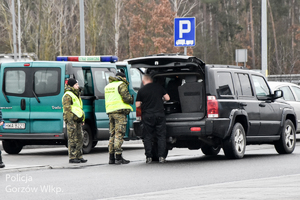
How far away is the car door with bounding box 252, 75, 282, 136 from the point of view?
1298 centimetres

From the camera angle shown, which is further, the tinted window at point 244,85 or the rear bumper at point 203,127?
the tinted window at point 244,85

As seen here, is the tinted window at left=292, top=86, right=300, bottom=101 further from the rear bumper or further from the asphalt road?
the rear bumper

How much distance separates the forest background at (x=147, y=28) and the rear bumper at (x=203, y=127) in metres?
26.3

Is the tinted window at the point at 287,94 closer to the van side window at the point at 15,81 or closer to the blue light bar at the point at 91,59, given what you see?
the blue light bar at the point at 91,59

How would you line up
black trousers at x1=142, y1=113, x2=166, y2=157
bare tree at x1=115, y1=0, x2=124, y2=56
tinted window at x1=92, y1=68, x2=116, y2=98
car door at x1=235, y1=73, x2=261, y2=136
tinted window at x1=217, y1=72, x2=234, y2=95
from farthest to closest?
bare tree at x1=115, y1=0, x2=124, y2=56
tinted window at x1=92, y1=68, x2=116, y2=98
car door at x1=235, y1=73, x2=261, y2=136
tinted window at x1=217, y1=72, x2=234, y2=95
black trousers at x1=142, y1=113, x2=166, y2=157

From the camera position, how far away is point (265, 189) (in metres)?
7.88

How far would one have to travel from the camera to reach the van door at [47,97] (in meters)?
13.8

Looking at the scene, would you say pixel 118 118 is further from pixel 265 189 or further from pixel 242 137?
pixel 265 189

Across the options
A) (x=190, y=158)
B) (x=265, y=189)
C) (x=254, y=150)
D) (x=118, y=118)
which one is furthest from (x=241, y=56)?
(x=265, y=189)

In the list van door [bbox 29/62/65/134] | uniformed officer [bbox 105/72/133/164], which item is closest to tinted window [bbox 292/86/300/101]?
van door [bbox 29/62/65/134]

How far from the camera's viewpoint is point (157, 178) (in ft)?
31.4

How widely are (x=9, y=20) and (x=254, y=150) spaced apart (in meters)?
40.5

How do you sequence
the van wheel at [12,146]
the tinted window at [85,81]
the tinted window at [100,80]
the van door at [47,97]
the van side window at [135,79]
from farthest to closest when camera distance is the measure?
the van side window at [135,79]
the van wheel at [12,146]
the tinted window at [100,80]
the tinted window at [85,81]
the van door at [47,97]

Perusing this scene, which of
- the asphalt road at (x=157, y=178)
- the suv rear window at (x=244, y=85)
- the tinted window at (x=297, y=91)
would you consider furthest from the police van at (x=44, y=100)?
the tinted window at (x=297, y=91)
